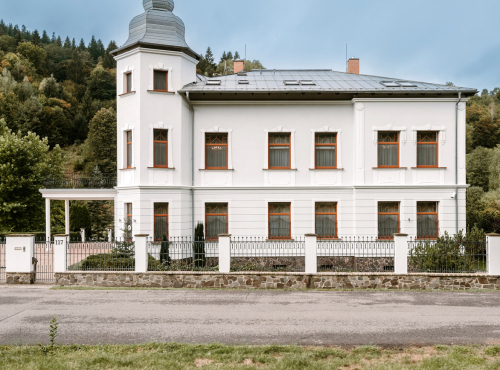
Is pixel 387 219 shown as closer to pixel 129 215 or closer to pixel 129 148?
pixel 129 215

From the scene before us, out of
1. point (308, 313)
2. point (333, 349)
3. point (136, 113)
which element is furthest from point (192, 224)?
point (333, 349)

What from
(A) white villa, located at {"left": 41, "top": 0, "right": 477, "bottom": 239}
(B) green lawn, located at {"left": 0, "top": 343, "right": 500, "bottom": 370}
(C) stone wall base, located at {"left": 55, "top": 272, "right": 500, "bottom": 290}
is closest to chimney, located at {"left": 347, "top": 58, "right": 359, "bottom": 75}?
(A) white villa, located at {"left": 41, "top": 0, "right": 477, "bottom": 239}

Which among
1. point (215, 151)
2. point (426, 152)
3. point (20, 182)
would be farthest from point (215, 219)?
point (20, 182)

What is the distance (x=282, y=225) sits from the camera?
1909cm

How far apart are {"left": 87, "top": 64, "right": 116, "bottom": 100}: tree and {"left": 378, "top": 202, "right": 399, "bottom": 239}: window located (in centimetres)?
6122

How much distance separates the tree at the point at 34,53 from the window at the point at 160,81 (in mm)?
69837

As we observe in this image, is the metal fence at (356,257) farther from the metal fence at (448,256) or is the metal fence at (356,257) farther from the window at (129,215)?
the window at (129,215)

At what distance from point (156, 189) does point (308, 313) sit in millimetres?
10138

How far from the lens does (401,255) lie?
13.1 metres

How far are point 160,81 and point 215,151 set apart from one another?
12.8ft

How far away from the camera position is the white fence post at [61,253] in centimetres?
1315

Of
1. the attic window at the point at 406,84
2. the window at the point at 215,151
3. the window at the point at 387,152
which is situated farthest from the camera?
the attic window at the point at 406,84

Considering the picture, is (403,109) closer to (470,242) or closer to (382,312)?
(470,242)

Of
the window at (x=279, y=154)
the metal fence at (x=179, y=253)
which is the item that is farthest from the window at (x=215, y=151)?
the metal fence at (x=179, y=253)
